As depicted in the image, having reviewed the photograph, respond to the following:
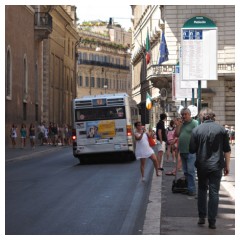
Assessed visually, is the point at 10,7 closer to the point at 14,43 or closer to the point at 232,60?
the point at 14,43

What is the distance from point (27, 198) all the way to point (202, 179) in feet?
19.2

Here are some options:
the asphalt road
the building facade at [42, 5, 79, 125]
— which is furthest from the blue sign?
the building facade at [42, 5, 79, 125]

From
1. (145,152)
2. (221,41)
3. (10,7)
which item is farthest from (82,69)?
(145,152)

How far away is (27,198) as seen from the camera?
54.7ft

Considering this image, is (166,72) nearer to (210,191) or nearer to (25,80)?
(25,80)

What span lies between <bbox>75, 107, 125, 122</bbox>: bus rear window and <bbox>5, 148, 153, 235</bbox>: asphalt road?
4.29 metres

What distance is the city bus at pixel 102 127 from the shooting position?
2984 centimetres

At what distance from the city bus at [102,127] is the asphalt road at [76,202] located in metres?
3.75

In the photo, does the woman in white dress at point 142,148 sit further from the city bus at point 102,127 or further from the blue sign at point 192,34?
the city bus at point 102,127

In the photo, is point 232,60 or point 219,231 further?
point 232,60

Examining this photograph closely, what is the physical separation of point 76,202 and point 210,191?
4.60m

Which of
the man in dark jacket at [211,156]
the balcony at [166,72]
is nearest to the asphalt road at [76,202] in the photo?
the man in dark jacket at [211,156]

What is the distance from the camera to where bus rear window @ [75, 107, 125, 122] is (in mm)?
30078

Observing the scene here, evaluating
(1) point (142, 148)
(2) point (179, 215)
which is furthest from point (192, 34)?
(2) point (179, 215)
